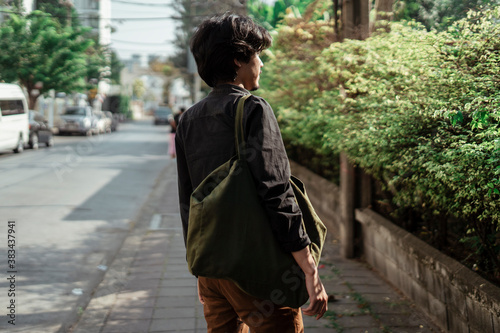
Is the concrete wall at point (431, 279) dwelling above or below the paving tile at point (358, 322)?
above

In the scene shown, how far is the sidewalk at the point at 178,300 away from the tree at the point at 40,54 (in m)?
21.9

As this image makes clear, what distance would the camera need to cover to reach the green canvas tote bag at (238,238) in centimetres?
173

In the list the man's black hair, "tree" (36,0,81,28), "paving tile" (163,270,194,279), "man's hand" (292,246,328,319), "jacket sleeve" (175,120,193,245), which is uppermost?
"tree" (36,0,81,28)

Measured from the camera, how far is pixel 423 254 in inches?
159

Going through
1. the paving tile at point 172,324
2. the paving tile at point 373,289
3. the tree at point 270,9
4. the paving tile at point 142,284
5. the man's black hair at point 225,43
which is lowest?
the paving tile at point 373,289

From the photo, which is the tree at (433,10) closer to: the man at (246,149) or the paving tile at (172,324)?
the man at (246,149)

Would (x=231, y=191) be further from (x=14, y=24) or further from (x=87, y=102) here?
(x=87, y=102)

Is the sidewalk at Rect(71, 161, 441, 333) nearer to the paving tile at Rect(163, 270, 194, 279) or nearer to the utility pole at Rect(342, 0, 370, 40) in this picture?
the paving tile at Rect(163, 270, 194, 279)

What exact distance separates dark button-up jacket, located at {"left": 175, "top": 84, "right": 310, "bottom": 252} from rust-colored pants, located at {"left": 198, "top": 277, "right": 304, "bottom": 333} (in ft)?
A: 0.86

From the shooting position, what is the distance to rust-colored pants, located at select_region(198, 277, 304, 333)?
1.87 m

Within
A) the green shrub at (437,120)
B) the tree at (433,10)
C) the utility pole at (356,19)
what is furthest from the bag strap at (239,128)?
the utility pole at (356,19)

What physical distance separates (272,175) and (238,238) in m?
0.24

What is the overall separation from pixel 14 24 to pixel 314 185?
21844mm

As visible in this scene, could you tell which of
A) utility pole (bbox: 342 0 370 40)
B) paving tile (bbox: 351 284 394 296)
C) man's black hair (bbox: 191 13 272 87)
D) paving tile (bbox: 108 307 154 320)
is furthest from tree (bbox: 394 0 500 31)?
paving tile (bbox: 108 307 154 320)
